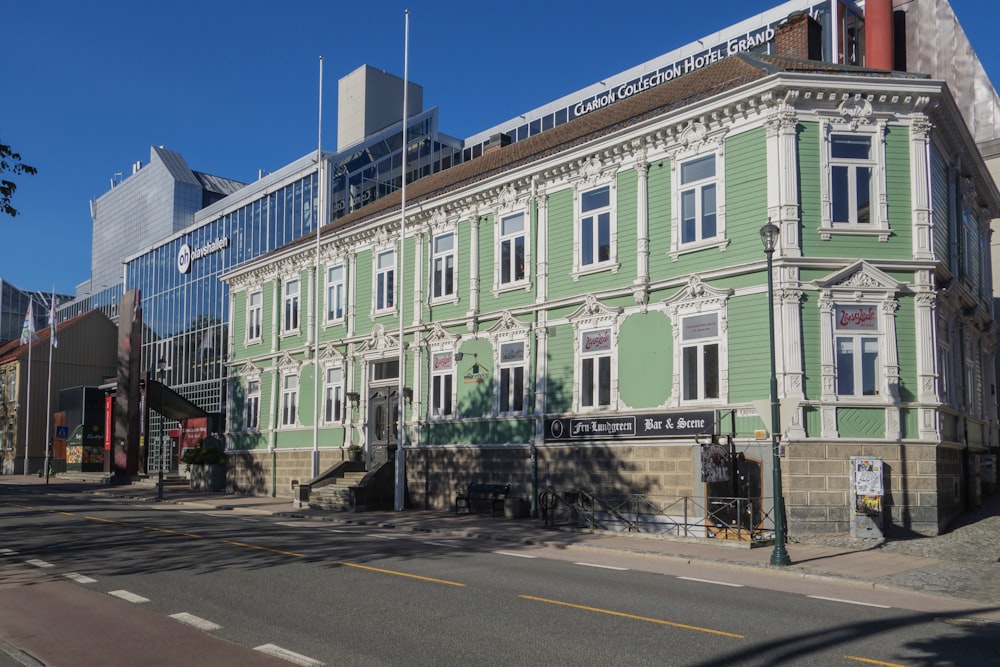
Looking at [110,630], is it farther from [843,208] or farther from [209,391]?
[209,391]

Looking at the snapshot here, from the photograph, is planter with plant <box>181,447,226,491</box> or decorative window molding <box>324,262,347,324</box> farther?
planter with plant <box>181,447,226,491</box>

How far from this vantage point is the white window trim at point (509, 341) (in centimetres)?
2692

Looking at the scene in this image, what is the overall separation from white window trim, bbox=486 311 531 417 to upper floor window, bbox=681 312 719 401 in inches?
221

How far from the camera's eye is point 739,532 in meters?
19.8

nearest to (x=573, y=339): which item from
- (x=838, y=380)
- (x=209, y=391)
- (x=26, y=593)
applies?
(x=838, y=380)

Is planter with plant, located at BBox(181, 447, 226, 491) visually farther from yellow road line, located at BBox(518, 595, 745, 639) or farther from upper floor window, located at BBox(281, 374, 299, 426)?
yellow road line, located at BBox(518, 595, 745, 639)

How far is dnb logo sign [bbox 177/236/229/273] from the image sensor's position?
60438mm

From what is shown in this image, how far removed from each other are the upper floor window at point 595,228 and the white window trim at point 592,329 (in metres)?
1.18

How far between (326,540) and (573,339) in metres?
9.41

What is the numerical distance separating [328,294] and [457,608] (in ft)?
84.6

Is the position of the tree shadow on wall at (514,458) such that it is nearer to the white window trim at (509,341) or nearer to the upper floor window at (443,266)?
the white window trim at (509,341)

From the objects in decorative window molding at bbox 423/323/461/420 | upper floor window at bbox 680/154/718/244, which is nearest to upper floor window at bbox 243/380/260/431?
decorative window molding at bbox 423/323/461/420

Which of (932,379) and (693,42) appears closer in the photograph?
(932,379)

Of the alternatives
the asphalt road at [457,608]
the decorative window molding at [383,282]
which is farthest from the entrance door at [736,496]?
the decorative window molding at [383,282]
